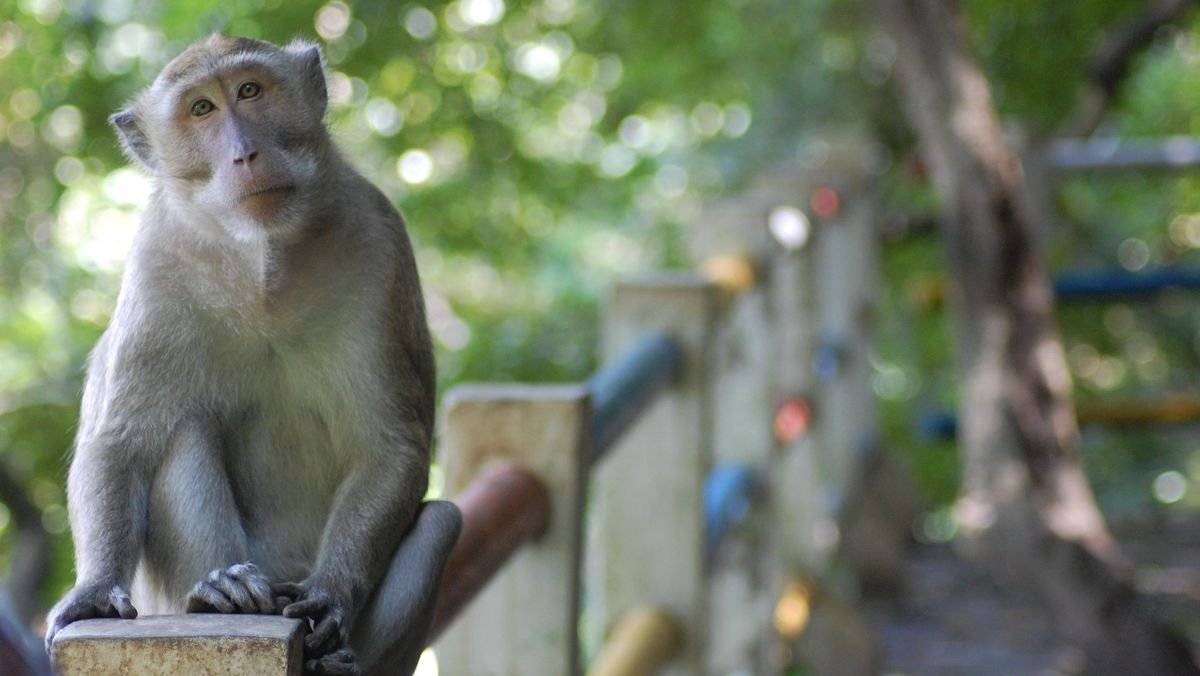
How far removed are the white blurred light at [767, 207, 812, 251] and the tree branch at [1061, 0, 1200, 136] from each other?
106 inches

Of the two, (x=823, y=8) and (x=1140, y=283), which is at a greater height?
(x=823, y=8)

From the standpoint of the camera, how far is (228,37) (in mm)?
2568

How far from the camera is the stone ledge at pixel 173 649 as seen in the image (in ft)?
4.60

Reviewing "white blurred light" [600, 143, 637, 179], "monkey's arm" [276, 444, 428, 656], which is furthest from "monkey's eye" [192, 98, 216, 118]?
"white blurred light" [600, 143, 637, 179]

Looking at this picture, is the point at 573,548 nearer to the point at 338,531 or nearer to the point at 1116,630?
the point at 338,531

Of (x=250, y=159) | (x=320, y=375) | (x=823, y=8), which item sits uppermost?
(x=823, y=8)

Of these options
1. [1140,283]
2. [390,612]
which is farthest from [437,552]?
[1140,283]

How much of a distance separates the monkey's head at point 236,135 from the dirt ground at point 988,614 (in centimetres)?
409

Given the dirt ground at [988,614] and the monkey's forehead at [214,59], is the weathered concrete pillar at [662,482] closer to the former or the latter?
the monkey's forehead at [214,59]

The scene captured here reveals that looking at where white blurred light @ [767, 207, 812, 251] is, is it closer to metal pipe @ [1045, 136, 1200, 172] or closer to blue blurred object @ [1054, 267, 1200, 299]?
blue blurred object @ [1054, 267, 1200, 299]

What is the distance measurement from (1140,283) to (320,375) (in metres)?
5.61

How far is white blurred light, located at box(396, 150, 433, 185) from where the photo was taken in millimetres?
7000

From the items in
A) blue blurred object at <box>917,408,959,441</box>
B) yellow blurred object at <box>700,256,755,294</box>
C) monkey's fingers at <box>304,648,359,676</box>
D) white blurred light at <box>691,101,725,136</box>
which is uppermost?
white blurred light at <box>691,101,725,136</box>

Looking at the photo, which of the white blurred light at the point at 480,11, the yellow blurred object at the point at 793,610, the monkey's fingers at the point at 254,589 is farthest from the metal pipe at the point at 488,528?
the white blurred light at the point at 480,11
